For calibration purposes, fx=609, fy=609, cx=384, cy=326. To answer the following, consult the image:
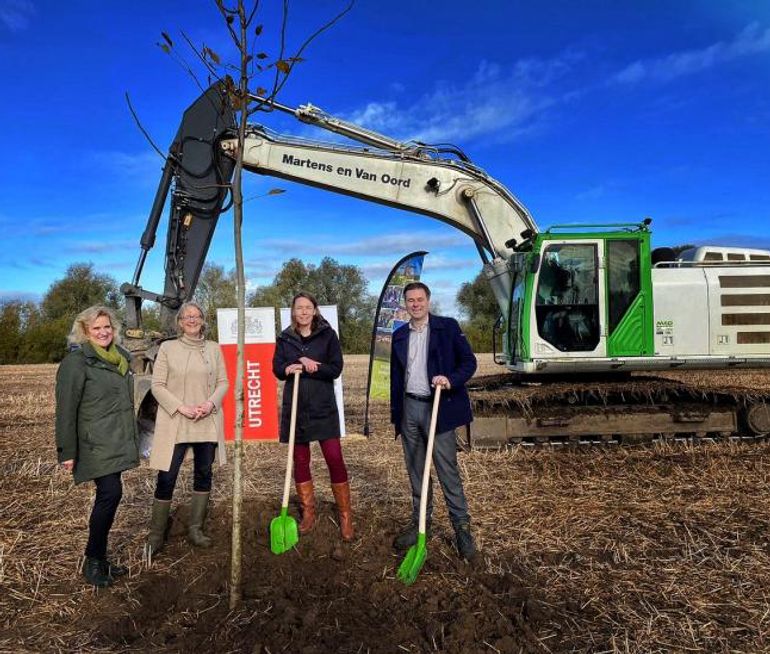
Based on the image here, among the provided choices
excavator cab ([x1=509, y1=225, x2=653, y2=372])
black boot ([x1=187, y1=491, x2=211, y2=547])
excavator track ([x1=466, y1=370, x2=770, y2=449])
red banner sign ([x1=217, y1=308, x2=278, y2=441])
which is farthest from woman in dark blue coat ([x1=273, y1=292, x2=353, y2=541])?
red banner sign ([x1=217, y1=308, x2=278, y2=441])

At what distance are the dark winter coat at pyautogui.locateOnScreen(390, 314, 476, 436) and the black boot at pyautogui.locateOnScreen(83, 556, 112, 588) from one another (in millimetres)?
2241

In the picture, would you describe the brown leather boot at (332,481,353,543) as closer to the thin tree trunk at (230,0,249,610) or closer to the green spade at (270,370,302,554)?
the green spade at (270,370,302,554)

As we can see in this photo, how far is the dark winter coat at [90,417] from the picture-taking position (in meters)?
3.93

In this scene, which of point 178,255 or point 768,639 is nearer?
point 768,639

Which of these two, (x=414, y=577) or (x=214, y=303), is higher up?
(x=214, y=303)

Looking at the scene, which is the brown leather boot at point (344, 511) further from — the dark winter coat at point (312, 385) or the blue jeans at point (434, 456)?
the blue jeans at point (434, 456)

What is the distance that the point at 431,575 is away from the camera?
4.10 m

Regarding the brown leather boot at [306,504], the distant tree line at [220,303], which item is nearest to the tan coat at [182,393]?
the brown leather boot at [306,504]

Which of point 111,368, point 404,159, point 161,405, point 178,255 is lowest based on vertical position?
point 161,405

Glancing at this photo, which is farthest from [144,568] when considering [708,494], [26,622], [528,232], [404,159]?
[404,159]

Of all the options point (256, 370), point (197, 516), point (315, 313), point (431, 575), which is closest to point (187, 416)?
point (197, 516)

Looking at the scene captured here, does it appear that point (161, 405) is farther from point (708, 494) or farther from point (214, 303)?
point (214, 303)

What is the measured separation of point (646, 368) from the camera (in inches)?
324

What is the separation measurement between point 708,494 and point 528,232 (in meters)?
3.93
